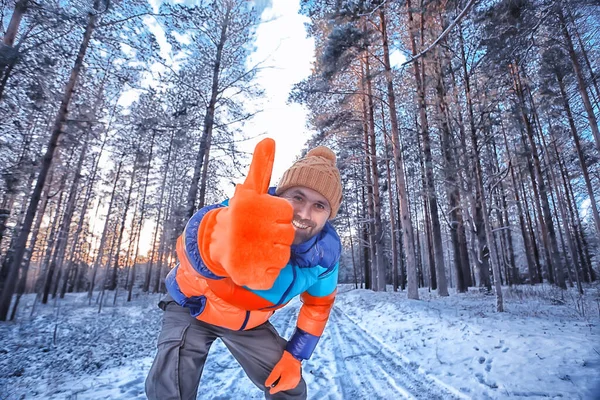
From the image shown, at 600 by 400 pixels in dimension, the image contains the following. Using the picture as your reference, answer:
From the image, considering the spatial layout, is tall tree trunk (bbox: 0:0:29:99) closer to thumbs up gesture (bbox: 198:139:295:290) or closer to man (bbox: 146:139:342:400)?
man (bbox: 146:139:342:400)

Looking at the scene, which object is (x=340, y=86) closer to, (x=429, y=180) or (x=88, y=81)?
(x=429, y=180)

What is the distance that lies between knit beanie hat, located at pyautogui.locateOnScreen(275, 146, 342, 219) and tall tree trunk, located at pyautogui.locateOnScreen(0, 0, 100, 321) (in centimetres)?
815

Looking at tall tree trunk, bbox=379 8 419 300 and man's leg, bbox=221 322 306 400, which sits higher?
tall tree trunk, bbox=379 8 419 300

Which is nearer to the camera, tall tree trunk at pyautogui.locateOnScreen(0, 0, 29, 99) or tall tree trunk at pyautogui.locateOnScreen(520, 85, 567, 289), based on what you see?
Result: tall tree trunk at pyautogui.locateOnScreen(0, 0, 29, 99)

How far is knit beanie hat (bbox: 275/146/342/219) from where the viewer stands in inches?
69.3

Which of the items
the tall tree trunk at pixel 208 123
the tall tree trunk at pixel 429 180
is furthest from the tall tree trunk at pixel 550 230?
the tall tree trunk at pixel 208 123

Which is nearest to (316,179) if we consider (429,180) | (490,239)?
(490,239)

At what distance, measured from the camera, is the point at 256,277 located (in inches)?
36.7

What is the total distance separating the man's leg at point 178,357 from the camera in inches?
58.9

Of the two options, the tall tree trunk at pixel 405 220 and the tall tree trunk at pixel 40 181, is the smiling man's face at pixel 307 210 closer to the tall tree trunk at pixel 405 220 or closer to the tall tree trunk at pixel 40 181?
the tall tree trunk at pixel 405 220

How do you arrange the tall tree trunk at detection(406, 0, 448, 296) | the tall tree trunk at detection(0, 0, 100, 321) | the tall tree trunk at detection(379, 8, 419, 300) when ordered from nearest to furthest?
the tall tree trunk at detection(0, 0, 100, 321)
the tall tree trunk at detection(379, 8, 419, 300)
the tall tree trunk at detection(406, 0, 448, 296)

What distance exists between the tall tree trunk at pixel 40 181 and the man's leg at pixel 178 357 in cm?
844

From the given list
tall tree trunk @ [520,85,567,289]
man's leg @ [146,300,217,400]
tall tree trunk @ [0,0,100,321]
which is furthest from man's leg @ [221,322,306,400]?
tall tree trunk @ [520,85,567,289]

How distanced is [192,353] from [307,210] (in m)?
1.17
